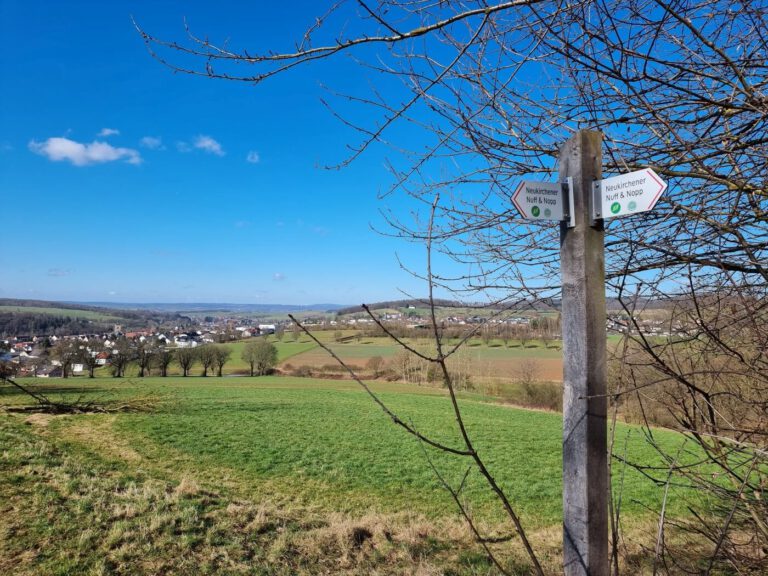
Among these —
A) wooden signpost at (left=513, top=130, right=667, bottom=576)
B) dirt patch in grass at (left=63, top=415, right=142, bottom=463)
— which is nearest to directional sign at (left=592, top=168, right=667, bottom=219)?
wooden signpost at (left=513, top=130, right=667, bottom=576)

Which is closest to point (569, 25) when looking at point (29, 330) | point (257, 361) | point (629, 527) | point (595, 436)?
point (595, 436)

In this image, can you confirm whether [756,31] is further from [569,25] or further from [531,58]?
[531,58]

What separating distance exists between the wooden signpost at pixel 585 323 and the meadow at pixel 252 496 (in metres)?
0.49

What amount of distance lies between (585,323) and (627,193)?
41 centimetres

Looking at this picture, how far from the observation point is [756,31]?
1.78 meters

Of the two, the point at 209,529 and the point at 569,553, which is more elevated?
the point at 569,553

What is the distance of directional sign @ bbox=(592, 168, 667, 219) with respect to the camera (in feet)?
4.20

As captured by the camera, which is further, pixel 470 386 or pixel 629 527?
pixel 470 386

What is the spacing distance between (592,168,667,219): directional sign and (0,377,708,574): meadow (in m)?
1.04

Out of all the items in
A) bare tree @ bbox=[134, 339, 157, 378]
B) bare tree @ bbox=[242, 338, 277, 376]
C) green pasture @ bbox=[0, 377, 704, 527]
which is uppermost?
bare tree @ bbox=[134, 339, 157, 378]

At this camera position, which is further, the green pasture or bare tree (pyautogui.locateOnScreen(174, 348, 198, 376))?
bare tree (pyautogui.locateOnScreen(174, 348, 198, 376))

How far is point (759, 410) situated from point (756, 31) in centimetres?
162

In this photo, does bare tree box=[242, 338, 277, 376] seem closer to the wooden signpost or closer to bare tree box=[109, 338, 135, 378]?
bare tree box=[109, 338, 135, 378]

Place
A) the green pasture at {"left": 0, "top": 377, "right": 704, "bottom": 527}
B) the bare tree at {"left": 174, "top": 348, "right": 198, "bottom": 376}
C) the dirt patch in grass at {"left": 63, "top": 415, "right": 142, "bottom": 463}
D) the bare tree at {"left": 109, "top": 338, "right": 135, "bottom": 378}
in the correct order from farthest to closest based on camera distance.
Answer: the bare tree at {"left": 174, "top": 348, "right": 198, "bottom": 376} < the dirt patch in grass at {"left": 63, "top": 415, "right": 142, "bottom": 463} < the green pasture at {"left": 0, "top": 377, "right": 704, "bottom": 527} < the bare tree at {"left": 109, "top": 338, "right": 135, "bottom": 378}
